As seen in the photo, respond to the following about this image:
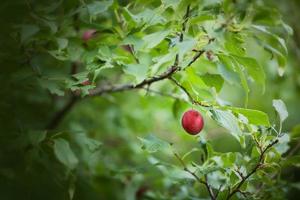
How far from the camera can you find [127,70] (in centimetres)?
119

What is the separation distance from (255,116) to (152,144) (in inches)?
13.0

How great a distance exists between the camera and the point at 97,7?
1.25 m

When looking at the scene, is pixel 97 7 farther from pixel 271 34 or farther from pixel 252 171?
pixel 252 171

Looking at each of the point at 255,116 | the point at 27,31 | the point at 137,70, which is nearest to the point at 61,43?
the point at 27,31

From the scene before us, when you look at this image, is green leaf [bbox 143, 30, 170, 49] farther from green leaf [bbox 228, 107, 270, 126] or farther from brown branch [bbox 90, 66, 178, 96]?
green leaf [bbox 228, 107, 270, 126]

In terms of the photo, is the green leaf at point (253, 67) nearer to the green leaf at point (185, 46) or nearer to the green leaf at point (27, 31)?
the green leaf at point (185, 46)

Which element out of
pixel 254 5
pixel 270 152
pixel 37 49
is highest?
pixel 254 5

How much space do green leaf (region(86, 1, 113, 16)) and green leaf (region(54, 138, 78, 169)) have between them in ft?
1.32

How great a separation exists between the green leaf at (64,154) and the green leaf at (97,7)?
0.40m

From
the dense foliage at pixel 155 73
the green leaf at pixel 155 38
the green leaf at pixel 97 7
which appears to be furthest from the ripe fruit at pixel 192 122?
the green leaf at pixel 97 7

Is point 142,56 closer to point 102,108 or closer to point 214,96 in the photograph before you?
point 214,96

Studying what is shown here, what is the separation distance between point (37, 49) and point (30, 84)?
12cm

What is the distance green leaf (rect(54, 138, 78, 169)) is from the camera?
4.09 ft

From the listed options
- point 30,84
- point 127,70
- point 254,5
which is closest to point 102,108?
point 30,84
